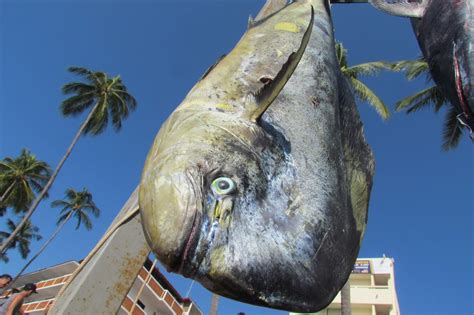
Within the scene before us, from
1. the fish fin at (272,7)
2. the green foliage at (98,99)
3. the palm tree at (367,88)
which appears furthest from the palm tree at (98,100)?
the fish fin at (272,7)

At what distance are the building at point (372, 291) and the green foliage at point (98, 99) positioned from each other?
1791cm

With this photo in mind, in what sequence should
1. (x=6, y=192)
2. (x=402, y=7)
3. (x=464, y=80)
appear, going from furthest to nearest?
(x=6, y=192) → (x=402, y=7) → (x=464, y=80)

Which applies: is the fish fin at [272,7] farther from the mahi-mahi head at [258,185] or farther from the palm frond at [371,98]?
the palm frond at [371,98]

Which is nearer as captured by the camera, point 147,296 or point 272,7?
point 272,7

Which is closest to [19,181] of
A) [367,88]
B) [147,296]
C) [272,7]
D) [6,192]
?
[6,192]

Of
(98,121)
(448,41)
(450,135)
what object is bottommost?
(448,41)

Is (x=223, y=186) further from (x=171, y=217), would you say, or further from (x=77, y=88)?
(x=77, y=88)

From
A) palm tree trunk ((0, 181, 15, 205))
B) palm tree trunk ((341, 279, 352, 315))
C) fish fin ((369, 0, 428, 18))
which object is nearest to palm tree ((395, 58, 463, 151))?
palm tree trunk ((341, 279, 352, 315))

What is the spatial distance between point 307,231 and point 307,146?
0.29 meters

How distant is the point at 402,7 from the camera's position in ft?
5.90

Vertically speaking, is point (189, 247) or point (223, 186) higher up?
point (223, 186)

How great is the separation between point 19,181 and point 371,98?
2290 cm

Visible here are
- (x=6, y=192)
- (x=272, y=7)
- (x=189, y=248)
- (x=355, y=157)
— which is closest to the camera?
(x=189, y=248)

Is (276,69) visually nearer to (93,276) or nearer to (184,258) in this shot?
(184,258)
